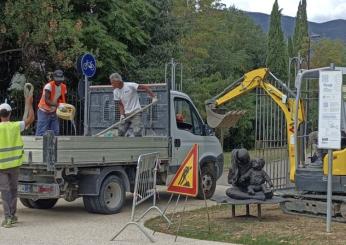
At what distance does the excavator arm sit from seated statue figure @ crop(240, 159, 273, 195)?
4.63 ft

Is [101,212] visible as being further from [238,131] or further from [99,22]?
[238,131]

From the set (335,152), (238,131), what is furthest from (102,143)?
(238,131)

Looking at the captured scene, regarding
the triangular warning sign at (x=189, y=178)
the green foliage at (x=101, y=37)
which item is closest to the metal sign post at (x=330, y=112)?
the triangular warning sign at (x=189, y=178)

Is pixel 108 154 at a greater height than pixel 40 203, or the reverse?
pixel 108 154

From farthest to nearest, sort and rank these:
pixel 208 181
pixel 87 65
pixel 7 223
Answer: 1. pixel 87 65
2. pixel 208 181
3. pixel 7 223

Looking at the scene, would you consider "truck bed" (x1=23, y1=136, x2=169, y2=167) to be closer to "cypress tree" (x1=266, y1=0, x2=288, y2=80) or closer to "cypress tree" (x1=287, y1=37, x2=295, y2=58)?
"cypress tree" (x1=266, y1=0, x2=288, y2=80)

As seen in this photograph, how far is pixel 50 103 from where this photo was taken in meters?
13.1

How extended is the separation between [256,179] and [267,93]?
3.38 metres

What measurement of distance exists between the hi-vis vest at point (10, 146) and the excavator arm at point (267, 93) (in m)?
5.18

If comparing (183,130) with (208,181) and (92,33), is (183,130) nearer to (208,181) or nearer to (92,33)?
(208,181)

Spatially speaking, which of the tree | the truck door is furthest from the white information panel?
the tree

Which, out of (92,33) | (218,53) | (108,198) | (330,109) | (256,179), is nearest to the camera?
(330,109)

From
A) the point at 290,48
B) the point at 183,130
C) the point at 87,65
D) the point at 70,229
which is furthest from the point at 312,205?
the point at 290,48

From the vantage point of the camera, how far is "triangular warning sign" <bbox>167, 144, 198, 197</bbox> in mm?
9891
